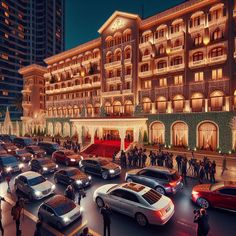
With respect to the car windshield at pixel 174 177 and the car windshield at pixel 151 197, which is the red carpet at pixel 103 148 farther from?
the car windshield at pixel 151 197

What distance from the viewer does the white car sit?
8.46m

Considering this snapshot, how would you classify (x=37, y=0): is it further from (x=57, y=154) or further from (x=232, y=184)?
(x=232, y=184)

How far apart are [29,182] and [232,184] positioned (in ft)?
43.9

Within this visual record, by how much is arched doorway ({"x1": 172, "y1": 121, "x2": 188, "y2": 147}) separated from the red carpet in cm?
735

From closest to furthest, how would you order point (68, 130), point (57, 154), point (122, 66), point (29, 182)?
point (29, 182) → point (57, 154) → point (122, 66) → point (68, 130)

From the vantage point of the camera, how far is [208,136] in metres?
24.4

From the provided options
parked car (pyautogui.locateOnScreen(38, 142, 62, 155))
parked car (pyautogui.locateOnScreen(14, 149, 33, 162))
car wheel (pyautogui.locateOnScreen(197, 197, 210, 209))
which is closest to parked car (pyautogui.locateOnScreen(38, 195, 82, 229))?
car wheel (pyautogui.locateOnScreen(197, 197, 210, 209))

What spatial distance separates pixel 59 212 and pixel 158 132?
72.8 feet

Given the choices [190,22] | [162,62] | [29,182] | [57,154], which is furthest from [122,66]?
[29,182]

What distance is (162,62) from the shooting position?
29.6 m

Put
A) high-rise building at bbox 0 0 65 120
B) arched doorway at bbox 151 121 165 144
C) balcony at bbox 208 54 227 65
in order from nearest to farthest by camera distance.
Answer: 1. balcony at bbox 208 54 227 65
2. arched doorway at bbox 151 121 165 144
3. high-rise building at bbox 0 0 65 120

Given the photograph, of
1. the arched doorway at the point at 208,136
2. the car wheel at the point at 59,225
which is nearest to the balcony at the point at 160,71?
the arched doorway at the point at 208,136

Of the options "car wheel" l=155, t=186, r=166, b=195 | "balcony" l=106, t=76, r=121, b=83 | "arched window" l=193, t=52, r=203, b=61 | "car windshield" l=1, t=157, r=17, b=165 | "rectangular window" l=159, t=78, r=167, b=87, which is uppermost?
"arched window" l=193, t=52, r=203, b=61

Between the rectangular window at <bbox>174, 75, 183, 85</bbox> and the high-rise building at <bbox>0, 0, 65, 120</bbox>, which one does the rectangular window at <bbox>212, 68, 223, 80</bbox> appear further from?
the high-rise building at <bbox>0, 0, 65, 120</bbox>
